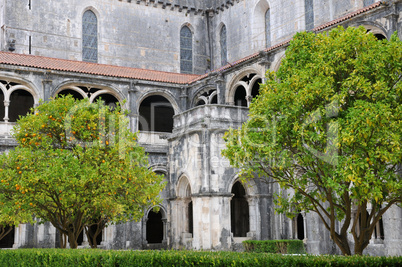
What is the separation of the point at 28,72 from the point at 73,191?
14.3m

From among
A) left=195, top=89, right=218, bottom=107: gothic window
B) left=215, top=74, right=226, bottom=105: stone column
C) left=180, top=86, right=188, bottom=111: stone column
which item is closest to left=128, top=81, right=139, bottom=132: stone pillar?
left=180, top=86, right=188, bottom=111: stone column

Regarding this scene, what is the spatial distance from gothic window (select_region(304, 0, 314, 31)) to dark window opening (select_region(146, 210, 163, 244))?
48.4 feet

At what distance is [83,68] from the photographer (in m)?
30.7

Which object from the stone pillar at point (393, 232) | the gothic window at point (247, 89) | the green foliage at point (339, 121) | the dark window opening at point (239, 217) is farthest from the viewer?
the dark window opening at point (239, 217)

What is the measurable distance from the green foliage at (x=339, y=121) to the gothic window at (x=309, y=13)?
18.6m

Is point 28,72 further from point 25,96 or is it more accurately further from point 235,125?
point 235,125

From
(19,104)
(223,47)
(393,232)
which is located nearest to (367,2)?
(223,47)

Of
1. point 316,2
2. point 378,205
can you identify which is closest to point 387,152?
point 378,205

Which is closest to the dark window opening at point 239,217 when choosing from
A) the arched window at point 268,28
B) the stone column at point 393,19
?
the arched window at point 268,28

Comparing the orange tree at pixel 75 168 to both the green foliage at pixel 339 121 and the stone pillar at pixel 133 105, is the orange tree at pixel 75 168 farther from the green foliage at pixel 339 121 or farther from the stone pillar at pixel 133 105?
the stone pillar at pixel 133 105

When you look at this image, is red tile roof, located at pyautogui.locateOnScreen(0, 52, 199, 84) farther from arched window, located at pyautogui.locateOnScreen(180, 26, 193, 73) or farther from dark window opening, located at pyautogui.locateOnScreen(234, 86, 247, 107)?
arched window, located at pyautogui.locateOnScreen(180, 26, 193, 73)

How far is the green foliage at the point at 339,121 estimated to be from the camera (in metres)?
12.3

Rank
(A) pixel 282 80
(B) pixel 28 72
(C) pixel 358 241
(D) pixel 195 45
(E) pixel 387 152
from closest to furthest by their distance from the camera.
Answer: (E) pixel 387 152 → (C) pixel 358 241 → (A) pixel 282 80 → (B) pixel 28 72 → (D) pixel 195 45

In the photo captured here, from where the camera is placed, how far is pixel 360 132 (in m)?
12.1
